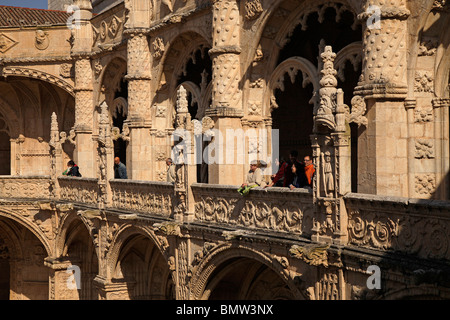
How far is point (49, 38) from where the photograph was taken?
76.3 ft

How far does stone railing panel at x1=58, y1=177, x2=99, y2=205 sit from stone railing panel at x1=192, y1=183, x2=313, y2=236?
18.0 feet

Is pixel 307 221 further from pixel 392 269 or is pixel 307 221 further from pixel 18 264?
pixel 18 264

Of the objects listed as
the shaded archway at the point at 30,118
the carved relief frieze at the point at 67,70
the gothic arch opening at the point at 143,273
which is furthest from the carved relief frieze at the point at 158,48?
the shaded archway at the point at 30,118

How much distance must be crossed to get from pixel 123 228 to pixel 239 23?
16.4 ft

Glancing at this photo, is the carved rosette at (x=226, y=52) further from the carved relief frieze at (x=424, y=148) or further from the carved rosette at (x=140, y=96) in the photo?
the carved relief frieze at (x=424, y=148)

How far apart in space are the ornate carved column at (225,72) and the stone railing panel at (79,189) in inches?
168

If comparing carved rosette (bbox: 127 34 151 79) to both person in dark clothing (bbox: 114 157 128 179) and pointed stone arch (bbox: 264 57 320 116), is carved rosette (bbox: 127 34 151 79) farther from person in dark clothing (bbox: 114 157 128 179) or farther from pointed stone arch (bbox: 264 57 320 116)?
pointed stone arch (bbox: 264 57 320 116)

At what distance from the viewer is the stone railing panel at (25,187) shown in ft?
67.9

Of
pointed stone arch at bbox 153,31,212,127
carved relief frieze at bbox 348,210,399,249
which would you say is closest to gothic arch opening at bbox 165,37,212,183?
pointed stone arch at bbox 153,31,212,127

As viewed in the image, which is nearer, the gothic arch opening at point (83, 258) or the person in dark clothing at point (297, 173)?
the person in dark clothing at point (297, 173)

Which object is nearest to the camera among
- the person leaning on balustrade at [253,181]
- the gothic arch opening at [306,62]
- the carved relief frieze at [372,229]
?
the carved relief frieze at [372,229]

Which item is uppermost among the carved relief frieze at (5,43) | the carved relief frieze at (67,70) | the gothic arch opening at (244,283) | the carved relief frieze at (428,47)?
the carved relief frieze at (5,43)

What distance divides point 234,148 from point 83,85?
29.9ft

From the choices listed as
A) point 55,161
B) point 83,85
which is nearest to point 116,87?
point 83,85
